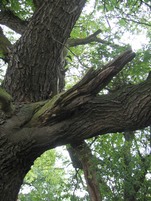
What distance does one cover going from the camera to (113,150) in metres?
4.92

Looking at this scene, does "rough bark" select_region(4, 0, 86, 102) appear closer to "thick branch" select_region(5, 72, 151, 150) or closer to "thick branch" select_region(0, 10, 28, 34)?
"thick branch" select_region(5, 72, 151, 150)

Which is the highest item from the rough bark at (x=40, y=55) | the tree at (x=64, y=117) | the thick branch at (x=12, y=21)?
the thick branch at (x=12, y=21)

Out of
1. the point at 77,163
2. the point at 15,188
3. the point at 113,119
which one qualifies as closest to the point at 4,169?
the point at 15,188

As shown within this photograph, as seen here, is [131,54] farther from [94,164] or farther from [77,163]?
[77,163]

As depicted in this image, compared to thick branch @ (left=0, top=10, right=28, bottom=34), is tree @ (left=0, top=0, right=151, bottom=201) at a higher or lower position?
lower

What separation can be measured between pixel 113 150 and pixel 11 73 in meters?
2.27

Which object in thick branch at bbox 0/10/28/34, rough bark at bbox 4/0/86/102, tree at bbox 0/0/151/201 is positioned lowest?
tree at bbox 0/0/151/201

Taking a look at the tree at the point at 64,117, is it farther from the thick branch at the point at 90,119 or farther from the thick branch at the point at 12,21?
the thick branch at the point at 12,21

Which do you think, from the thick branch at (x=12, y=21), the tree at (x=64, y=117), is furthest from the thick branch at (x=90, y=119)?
the thick branch at (x=12, y=21)

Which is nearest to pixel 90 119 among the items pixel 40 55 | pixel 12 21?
pixel 40 55

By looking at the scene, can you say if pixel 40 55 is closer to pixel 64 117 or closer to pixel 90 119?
pixel 64 117

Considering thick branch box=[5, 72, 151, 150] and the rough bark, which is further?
the rough bark

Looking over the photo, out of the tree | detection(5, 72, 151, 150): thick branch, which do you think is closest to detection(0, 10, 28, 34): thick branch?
the tree

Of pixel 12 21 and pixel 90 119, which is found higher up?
pixel 12 21
